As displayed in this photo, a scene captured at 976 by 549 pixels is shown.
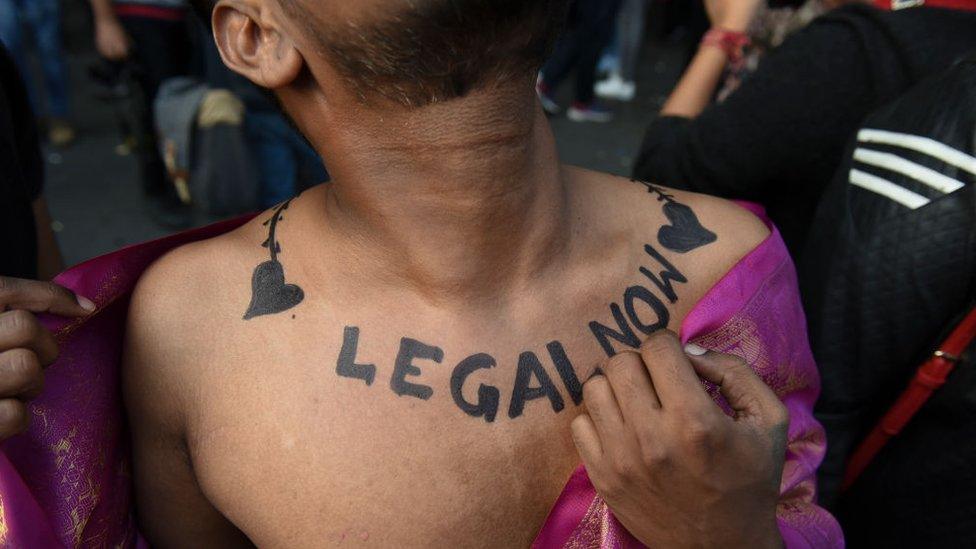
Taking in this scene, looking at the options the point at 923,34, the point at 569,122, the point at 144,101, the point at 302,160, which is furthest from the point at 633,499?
the point at 569,122

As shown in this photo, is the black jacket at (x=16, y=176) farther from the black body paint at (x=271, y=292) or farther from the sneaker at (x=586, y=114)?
the sneaker at (x=586, y=114)

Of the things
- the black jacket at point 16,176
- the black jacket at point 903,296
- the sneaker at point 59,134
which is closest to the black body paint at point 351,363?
the black jacket at point 16,176

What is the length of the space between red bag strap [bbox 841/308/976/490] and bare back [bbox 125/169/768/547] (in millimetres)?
420

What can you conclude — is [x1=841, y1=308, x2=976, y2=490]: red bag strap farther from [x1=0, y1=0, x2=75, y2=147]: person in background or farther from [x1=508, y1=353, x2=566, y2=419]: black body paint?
[x1=0, y1=0, x2=75, y2=147]: person in background

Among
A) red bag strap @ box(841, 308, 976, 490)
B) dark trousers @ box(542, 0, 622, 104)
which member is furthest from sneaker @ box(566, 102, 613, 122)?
red bag strap @ box(841, 308, 976, 490)

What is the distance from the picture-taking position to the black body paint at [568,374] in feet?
3.46

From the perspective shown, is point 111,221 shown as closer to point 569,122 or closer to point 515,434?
point 569,122

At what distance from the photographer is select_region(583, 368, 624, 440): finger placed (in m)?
0.90

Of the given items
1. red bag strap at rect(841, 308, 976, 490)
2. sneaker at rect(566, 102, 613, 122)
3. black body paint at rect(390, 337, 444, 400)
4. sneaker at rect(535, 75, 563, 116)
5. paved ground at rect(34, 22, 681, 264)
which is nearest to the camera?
black body paint at rect(390, 337, 444, 400)

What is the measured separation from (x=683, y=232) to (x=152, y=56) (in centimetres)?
350

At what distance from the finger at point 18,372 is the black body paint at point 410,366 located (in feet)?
1.42

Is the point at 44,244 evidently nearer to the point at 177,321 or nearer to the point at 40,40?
the point at 177,321

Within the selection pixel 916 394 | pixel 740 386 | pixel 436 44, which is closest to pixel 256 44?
pixel 436 44

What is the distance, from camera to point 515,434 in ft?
3.41
